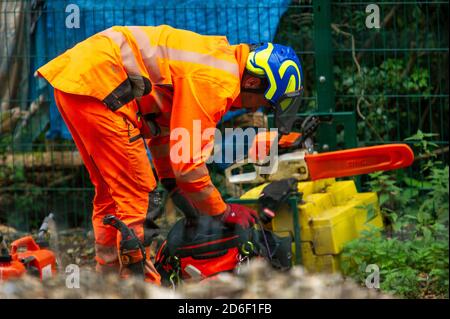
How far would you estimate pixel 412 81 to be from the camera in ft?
26.9

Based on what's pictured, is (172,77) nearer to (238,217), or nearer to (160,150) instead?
(160,150)

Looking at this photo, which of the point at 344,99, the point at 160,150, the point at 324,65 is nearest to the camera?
the point at 160,150

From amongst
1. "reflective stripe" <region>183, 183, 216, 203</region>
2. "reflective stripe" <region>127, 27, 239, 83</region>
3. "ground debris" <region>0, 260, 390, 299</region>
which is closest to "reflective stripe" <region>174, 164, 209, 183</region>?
"reflective stripe" <region>183, 183, 216, 203</region>

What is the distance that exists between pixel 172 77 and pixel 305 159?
1.23 meters

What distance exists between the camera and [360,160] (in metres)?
5.98

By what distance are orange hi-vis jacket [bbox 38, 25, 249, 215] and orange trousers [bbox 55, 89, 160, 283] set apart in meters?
0.07

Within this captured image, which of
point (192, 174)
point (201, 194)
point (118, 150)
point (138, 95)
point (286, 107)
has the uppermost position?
point (138, 95)

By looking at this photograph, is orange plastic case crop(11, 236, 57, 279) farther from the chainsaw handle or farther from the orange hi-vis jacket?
the orange hi-vis jacket

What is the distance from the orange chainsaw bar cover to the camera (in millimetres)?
5906

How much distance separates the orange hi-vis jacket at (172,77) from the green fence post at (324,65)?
1.81 meters

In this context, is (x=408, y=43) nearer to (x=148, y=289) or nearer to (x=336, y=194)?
(x=336, y=194)

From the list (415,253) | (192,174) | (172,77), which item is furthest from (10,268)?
(415,253)

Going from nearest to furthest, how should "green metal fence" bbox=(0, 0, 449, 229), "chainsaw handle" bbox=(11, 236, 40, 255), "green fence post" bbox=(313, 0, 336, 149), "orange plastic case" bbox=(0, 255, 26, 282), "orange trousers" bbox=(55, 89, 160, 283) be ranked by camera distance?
1. "orange trousers" bbox=(55, 89, 160, 283)
2. "orange plastic case" bbox=(0, 255, 26, 282)
3. "chainsaw handle" bbox=(11, 236, 40, 255)
4. "green fence post" bbox=(313, 0, 336, 149)
5. "green metal fence" bbox=(0, 0, 449, 229)

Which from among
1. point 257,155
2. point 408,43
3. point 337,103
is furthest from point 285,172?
point 408,43
